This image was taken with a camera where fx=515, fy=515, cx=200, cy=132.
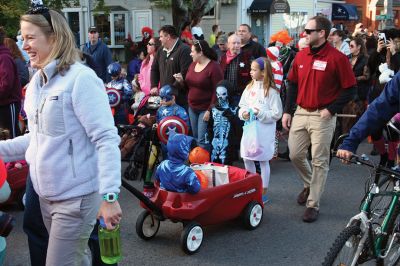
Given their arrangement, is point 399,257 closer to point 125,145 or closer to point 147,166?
point 147,166

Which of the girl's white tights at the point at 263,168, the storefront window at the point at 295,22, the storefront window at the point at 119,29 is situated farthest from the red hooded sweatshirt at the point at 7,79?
the storefront window at the point at 295,22

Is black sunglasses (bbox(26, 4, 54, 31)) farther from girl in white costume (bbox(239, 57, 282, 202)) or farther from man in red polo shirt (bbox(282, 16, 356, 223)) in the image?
girl in white costume (bbox(239, 57, 282, 202))

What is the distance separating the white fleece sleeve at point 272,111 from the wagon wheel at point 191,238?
5.56 feet

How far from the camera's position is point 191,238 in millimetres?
4395

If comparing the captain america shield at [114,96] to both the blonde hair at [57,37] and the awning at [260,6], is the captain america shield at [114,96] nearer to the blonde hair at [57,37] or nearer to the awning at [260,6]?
the blonde hair at [57,37]

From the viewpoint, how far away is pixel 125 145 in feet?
23.7

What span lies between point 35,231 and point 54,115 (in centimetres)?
79

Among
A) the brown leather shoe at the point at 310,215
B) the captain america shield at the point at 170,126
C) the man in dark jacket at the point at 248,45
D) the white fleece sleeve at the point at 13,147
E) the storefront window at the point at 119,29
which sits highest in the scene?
the storefront window at the point at 119,29

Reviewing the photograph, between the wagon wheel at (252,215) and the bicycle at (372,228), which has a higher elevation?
the bicycle at (372,228)

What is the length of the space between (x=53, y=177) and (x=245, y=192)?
2.71 meters

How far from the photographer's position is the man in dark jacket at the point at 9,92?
19.0 feet

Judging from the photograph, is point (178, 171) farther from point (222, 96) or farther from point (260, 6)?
point (260, 6)

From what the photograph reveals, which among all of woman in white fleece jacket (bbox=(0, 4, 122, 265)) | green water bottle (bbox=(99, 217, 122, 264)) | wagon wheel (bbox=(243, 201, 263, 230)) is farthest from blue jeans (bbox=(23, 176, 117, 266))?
wagon wheel (bbox=(243, 201, 263, 230))

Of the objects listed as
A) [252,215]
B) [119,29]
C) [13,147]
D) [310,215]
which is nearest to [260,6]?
[119,29]
